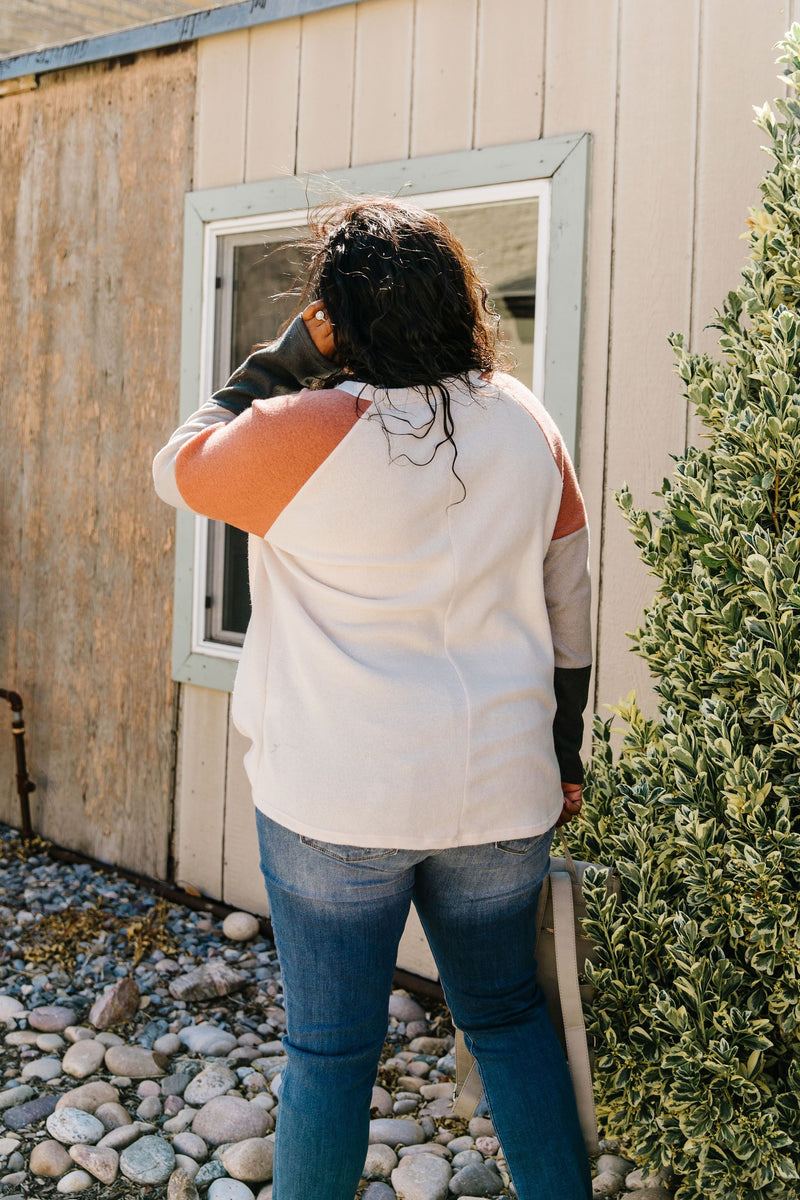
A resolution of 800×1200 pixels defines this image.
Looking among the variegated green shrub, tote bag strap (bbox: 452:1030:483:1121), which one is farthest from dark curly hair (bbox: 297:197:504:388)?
tote bag strap (bbox: 452:1030:483:1121)

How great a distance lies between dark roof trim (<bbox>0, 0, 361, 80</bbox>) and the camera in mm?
3287

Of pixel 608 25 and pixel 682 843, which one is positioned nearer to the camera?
pixel 682 843

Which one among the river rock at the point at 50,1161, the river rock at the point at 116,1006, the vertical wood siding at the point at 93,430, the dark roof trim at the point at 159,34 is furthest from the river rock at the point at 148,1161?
the dark roof trim at the point at 159,34

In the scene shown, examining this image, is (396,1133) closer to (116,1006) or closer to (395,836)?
(116,1006)

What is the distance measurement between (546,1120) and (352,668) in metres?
0.76

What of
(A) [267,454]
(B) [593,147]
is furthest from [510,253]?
(A) [267,454]

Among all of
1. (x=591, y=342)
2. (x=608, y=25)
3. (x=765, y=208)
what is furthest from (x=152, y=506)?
(x=765, y=208)

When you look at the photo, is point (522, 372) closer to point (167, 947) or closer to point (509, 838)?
point (509, 838)

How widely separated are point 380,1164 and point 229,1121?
1.26ft

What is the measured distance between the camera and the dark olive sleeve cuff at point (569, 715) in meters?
1.77

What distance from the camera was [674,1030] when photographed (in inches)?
72.5

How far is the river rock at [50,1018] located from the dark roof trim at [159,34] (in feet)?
9.86

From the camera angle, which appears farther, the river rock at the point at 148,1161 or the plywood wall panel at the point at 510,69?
the plywood wall panel at the point at 510,69

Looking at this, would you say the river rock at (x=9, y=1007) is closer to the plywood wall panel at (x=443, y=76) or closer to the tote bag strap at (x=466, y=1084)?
the tote bag strap at (x=466, y=1084)
